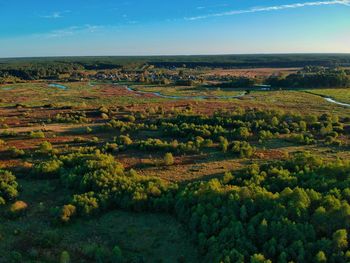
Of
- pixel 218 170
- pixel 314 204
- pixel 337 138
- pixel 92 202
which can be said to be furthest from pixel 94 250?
pixel 337 138

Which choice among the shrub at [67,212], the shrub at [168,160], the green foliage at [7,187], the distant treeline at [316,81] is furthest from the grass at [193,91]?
the shrub at [67,212]

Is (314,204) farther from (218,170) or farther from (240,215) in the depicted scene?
(218,170)

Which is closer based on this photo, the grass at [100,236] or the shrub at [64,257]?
the shrub at [64,257]

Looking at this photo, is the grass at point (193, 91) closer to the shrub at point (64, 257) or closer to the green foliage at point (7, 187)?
the green foliage at point (7, 187)

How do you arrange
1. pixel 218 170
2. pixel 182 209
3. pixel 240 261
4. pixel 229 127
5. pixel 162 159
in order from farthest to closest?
pixel 229 127 < pixel 162 159 < pixel 218 170 < pixel 182 209 < pixel 240 261

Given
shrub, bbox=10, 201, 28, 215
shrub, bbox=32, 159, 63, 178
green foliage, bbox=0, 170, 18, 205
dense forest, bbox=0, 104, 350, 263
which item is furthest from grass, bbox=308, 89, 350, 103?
shrub, bbox=10, 201, 28, 215

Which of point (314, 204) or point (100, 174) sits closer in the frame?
point (314, 204)

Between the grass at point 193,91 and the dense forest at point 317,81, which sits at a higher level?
the dense forest at point 317,81

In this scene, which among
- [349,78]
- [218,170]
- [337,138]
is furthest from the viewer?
[349,78]

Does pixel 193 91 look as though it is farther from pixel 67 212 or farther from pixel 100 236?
pixel 100 236
